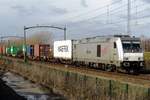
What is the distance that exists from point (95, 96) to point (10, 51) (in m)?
87.4

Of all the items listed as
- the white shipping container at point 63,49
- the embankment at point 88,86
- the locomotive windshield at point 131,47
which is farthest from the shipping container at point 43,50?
the locomotive windshield at point 131,47

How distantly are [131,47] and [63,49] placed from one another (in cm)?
2434

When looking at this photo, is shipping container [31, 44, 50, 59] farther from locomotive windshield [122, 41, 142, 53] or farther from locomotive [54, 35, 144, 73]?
locomotive windshield [122, 41, 142, 53]

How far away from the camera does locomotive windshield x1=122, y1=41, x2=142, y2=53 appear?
37844 millimetres

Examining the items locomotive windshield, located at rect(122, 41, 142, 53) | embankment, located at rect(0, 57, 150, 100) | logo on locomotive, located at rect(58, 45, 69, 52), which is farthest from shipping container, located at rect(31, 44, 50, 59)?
locomotive windshield, located at rect(122, 41, 142, 53)

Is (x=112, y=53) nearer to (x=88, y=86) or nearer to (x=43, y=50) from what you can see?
(x=88, y=86)

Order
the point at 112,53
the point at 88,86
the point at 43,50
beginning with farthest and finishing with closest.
→ the point at 43,50 → the point at 112,53 → the point at 88,86

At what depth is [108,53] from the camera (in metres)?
40.5

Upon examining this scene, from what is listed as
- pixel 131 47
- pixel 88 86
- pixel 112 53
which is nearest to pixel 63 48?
pixel 112 53

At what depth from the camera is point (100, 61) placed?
42.8 m

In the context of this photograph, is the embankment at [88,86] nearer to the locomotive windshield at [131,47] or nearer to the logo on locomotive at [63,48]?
the locomotive windshield at [131,47]

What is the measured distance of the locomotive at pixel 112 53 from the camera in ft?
124

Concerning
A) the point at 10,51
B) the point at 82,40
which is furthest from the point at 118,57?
the point at 10,51

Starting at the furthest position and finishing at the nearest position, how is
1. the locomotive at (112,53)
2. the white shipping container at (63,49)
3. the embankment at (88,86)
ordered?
1. the white shipping container at (63,49)
2. the locomotive at (112,53)
3. the embankment at (88,86)
